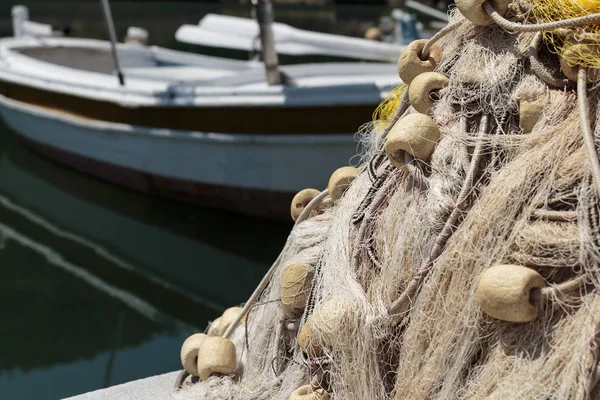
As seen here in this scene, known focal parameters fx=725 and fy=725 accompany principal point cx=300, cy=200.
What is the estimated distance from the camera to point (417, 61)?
6.57 ft

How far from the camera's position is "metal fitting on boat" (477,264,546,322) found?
1465mm

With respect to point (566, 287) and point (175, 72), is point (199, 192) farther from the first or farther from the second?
point (566, 287)

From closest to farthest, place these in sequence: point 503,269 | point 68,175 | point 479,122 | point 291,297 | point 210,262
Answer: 1. point 503,269
2. point 479,122
3. point 291,297
4. point 210,262
5. point 68,175

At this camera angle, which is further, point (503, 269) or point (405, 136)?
point (405, 136)

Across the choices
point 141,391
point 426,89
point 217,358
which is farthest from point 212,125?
point 426,89

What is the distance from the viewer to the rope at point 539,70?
5.53 ft

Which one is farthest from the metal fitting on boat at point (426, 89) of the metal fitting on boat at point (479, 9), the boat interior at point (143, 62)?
the boat interior at point (143, 62)

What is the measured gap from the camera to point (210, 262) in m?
5.43

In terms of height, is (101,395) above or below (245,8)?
above

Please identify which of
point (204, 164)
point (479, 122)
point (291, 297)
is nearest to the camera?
point (479, 122)

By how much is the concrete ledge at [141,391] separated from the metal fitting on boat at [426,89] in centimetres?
136

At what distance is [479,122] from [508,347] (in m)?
0.57

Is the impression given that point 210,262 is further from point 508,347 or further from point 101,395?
point 508,347

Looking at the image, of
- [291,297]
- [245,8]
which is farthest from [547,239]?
[245,8]
